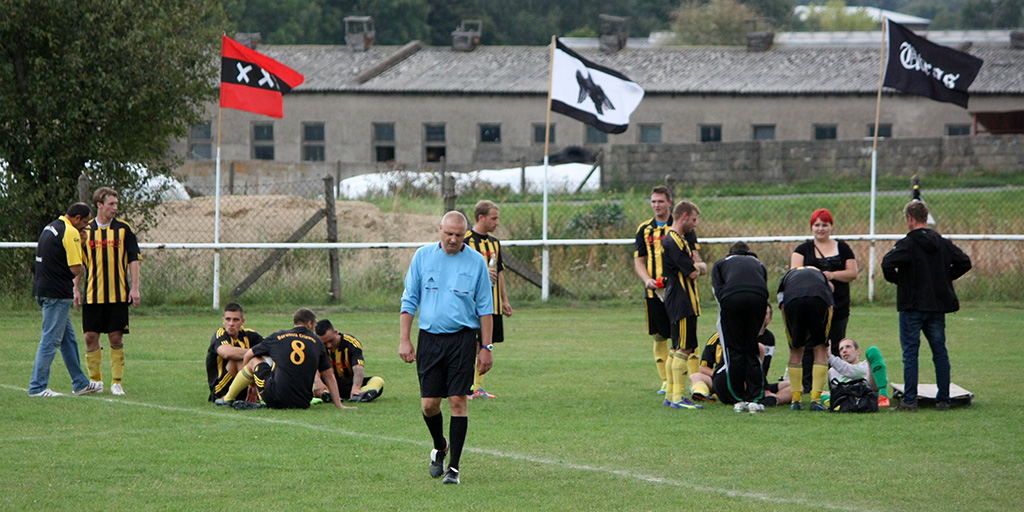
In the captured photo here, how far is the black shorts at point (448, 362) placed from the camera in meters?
7.14

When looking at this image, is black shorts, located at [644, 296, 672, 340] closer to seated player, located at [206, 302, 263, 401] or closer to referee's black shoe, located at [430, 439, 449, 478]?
referee's black shoe, located at [430, 439, 449, 478]

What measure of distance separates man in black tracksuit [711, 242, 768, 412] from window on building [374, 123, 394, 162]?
35.7 m

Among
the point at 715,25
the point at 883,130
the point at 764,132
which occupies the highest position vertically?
the point at 715,25

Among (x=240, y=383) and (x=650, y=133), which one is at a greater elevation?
(x=650, y=133)

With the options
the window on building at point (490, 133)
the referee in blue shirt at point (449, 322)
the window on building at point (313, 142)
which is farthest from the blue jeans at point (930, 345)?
the window on building at point (313, 142)

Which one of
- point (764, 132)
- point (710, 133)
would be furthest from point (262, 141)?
point (764, 132)

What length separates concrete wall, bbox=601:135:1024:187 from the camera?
3123cm

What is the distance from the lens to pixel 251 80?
1742 centimetres

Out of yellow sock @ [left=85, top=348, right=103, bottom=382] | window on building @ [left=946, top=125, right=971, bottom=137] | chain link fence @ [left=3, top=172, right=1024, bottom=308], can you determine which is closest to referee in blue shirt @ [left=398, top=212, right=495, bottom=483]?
yellow sock @ [left=85, top=348, right=103, bottom=382]

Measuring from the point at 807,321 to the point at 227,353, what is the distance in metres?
5.37

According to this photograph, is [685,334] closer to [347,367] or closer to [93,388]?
[347,367]

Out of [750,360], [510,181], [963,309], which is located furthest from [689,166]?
[750,360]

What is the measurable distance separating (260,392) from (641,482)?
4.31m

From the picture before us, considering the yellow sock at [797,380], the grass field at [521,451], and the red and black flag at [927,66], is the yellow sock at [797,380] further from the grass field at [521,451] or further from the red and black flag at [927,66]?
the red and black flag at [927,66]
